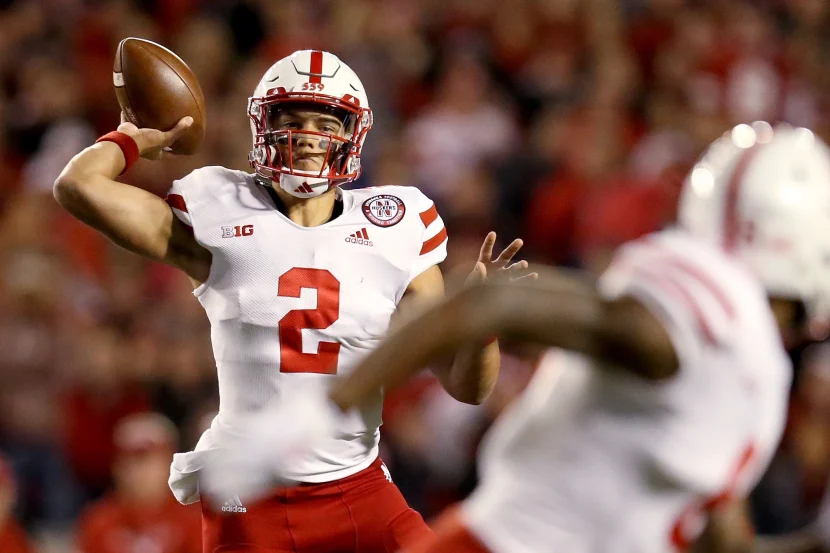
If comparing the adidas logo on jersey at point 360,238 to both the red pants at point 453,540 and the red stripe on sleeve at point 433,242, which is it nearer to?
the red stripe on sleeve at point 433,242

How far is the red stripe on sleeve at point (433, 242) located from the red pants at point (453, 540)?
114 cm

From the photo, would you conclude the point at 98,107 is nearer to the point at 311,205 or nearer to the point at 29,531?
the point at 29,531

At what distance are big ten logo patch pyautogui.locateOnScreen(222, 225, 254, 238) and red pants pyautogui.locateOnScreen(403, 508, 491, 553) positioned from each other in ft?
3.71

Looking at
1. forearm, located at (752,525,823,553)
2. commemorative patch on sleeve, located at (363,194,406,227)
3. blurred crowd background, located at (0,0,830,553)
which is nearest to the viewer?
forearm, located at (752,525,823,553)

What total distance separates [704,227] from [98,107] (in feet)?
21.8

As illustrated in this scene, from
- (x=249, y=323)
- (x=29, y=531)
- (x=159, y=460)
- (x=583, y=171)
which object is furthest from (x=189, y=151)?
(x=583, y=171)

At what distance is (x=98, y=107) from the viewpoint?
8.23 metres

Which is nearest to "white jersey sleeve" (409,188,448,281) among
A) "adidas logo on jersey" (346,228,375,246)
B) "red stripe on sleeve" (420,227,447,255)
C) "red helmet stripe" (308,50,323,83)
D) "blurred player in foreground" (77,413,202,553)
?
"red stripe on sleeve" (420,227,447,255)

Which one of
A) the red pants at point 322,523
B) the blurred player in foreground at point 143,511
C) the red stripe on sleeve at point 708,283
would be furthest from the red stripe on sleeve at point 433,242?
the blurred player in foreground at point 143,511

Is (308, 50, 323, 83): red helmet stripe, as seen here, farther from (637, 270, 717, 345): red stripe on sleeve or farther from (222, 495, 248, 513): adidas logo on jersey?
(637, 270, 717, 345): red stripe on sleeve

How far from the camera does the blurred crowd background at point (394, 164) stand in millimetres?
6188

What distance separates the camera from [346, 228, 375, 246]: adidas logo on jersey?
10.7ft

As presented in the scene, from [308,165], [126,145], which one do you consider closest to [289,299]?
[308,165]

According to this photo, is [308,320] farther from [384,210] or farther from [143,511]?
[143,511]
